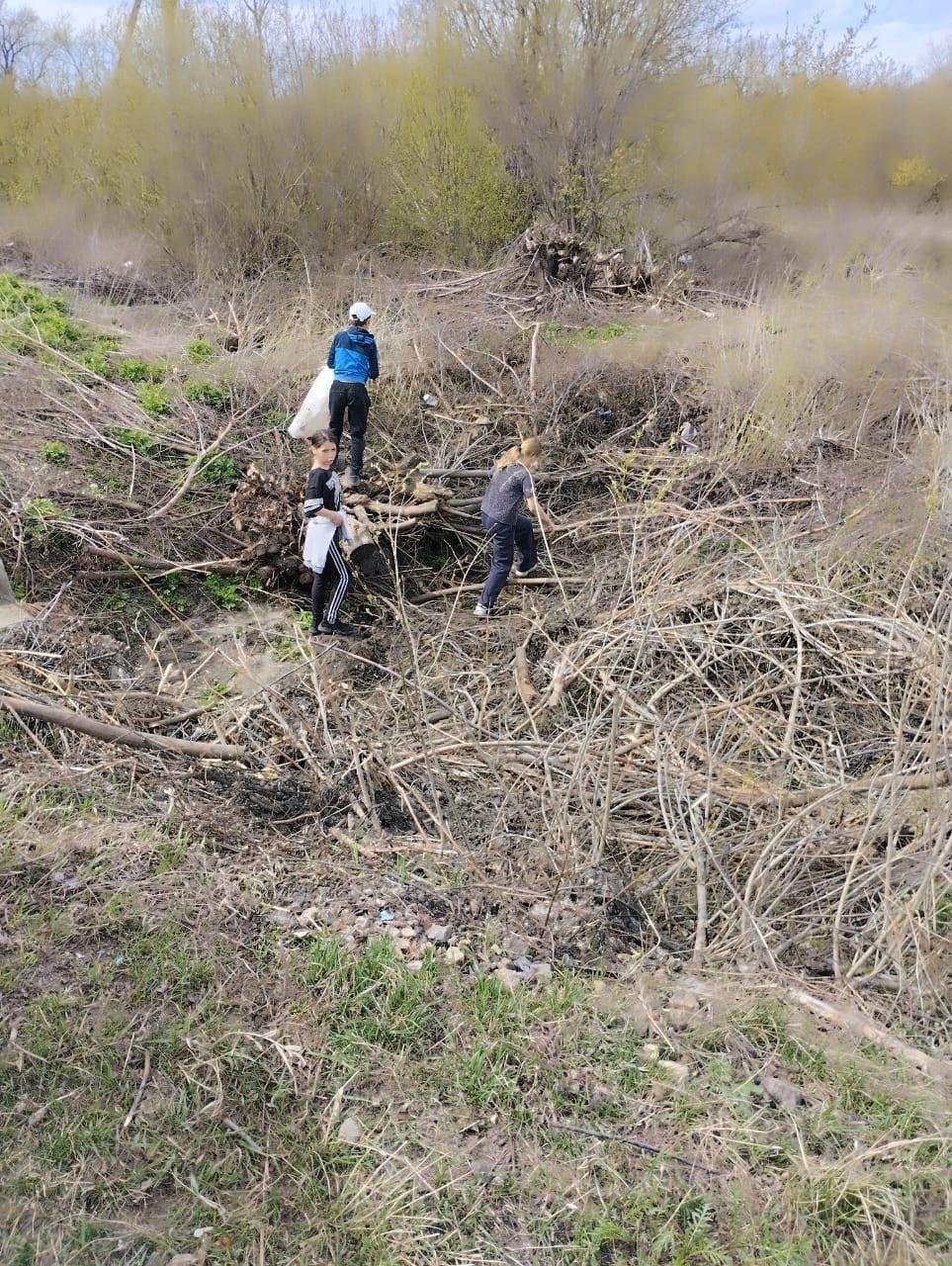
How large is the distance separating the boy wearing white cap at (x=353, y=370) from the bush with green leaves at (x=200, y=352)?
2.90 meters

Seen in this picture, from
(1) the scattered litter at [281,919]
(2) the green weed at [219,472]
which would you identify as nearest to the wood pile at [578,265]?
(2) the green weed at [219,472]

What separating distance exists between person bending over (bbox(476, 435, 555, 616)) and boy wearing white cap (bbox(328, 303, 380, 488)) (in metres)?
1.31

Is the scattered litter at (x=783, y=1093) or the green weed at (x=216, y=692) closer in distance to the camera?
the scattered litter at (x=783, y=1093)

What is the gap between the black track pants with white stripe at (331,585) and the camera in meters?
5.08

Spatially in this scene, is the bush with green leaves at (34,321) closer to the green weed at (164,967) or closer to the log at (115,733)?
the log at (115,733)

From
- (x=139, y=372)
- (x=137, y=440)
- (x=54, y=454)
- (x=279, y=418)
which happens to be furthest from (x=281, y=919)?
(x=139, y=372)

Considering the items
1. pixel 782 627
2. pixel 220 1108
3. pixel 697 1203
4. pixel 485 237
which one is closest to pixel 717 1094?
pixel 697 1203

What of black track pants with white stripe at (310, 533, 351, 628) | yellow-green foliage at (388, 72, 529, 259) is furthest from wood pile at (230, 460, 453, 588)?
yellow-green foliage at (388, 72, 529, 259)

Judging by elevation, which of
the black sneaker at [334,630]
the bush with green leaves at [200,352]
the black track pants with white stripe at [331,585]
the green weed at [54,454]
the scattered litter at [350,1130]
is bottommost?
the scattered litter at [350,1130]

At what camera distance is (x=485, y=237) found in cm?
1272

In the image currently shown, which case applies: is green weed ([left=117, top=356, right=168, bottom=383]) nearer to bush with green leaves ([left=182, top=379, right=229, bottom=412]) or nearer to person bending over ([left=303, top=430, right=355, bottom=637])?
bush with green leaves ([left=182, top=379, right=229, bottom=412])

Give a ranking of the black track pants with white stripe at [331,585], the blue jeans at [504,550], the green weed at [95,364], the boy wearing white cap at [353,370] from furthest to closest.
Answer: the green weed at [95,364]
the boy wearing white cap at [353,370]
the blue jeans at [504,550]
the black track pants with white stripe at [331,585]

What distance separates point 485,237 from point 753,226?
164 inches

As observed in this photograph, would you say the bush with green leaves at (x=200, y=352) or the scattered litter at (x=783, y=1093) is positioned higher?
the bush with green leaves at (x=200, y=352)
